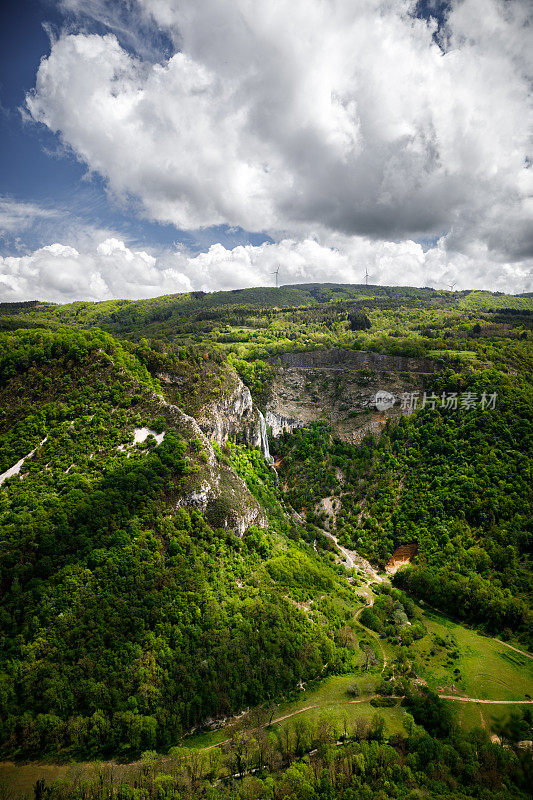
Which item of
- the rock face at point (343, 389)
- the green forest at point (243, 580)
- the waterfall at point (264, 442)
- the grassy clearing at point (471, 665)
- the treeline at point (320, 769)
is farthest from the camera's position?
the rock face at point (343, 389)

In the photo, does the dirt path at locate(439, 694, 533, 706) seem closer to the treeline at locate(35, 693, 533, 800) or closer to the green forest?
the green forest

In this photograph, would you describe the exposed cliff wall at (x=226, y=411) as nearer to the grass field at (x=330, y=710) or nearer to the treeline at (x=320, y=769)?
the grass field at (x=330, y=710)

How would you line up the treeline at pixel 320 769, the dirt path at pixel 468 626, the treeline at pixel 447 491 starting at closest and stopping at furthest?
the treeline at pixel 320 769
the dirt path at pixel 468 626
the treeline at pixel 447 491

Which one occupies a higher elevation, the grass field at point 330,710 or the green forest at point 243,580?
the green forest at point 243,580

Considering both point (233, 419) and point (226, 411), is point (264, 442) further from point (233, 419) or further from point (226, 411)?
point (226, 411)

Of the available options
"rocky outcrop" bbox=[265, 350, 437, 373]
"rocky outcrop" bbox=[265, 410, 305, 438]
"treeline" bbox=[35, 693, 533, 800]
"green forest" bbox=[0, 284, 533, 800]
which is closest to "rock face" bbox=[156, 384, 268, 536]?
"green forest" bbox=[0, 284, 533, 800]

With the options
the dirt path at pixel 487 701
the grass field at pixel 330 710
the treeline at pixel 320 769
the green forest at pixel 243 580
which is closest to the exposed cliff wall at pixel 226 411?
the green forest at pixel 243 580

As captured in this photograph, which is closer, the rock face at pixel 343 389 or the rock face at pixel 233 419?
the rock face at pixel 233 419

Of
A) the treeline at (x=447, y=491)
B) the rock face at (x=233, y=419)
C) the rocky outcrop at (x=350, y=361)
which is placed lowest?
the treeline at (x=447, y=491)
